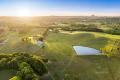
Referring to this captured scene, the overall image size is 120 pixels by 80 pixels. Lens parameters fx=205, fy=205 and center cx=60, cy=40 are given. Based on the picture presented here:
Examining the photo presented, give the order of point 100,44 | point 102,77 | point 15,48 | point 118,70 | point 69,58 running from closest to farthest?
point 102,77
point 118,70
point 69,58
point 15,48
point 100,44

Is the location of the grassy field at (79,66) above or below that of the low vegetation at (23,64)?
below

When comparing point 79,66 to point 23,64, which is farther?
point 79,66

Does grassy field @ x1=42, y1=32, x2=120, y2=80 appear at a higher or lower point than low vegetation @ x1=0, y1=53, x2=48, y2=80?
lower

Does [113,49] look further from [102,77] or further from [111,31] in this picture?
[111,31]

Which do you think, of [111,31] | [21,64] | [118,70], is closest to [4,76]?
[21,64]

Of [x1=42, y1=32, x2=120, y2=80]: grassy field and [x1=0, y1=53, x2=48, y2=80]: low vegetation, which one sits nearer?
[x1=0, y1=53, x2=48, y2=80]: low vegetation

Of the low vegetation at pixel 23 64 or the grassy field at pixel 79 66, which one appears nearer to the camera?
the low vegetation at pixel 23 64

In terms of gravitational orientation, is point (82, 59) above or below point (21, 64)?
below

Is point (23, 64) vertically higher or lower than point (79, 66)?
higher

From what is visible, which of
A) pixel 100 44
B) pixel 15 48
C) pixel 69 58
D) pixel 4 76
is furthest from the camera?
pixel 100 44

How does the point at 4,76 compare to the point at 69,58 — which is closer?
the point at 4,76
